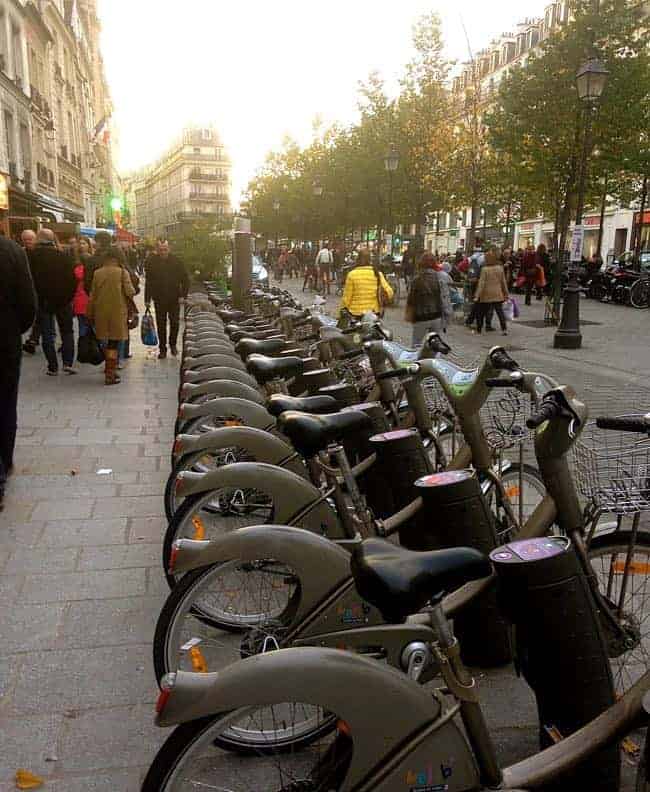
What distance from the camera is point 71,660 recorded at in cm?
304

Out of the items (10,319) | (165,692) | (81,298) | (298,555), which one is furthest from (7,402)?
(81,298)

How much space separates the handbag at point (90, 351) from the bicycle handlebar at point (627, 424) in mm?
8016

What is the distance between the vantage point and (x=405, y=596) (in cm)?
159

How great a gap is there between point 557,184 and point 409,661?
714 inches

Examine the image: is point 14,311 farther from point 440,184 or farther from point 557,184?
point 440,184

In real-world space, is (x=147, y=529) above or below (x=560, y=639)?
below

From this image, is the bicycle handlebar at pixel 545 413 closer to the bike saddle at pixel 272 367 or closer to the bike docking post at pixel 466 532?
the bike docking post at pixel 466 532

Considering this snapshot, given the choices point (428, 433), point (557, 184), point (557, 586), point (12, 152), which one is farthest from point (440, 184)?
point (557, 586)

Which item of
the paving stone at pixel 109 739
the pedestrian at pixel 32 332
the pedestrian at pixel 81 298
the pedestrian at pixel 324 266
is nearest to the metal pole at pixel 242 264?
the pedestrian at pixel 81 298

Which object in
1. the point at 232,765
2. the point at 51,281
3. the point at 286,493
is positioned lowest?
the point at 232,765

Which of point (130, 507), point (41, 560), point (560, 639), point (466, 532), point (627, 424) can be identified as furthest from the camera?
point (130, 507)

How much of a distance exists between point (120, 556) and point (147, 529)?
1.35 feet

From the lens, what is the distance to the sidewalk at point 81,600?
2508mm

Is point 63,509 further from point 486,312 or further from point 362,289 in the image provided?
point 486,312
